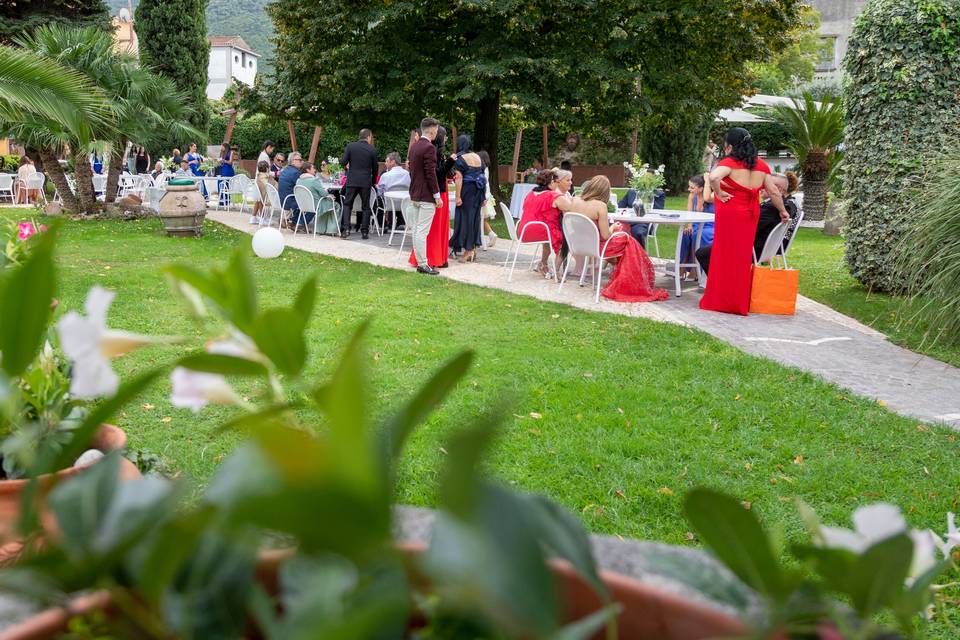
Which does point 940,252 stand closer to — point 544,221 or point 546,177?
point 544,221

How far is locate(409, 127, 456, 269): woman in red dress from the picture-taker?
10.5 meters

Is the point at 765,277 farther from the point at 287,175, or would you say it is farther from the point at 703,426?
the point at 287,175

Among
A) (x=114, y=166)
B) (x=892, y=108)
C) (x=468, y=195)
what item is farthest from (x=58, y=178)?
(x=892, y=108)

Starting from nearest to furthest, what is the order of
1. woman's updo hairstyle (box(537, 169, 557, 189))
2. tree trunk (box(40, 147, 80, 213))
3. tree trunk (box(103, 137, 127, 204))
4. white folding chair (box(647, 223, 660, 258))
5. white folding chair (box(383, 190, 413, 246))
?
1. woman's updo hairstyle (box(537, 169, 557, 189))
2. white folding chair (box(647, 223, 660, 258))
3. white folding chair (box(383, 190, 413, 246))
4. tree trunk (box(40, 147, 80, 213))
5. tree trunk (box(103, 137, 127, 204))

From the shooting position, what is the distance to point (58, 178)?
1510cm

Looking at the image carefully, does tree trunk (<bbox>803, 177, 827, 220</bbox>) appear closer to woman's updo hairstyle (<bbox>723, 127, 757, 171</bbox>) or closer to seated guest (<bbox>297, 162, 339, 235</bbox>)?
seated guest (<bbox>297, 162, 339, 235</bbox>)

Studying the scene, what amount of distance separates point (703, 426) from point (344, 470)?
175 inches

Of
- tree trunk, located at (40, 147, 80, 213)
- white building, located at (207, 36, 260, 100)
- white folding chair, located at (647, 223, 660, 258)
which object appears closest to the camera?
white folding chair, located at (647, 223, 660, 258)

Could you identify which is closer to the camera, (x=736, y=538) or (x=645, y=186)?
(x=736, y=538)

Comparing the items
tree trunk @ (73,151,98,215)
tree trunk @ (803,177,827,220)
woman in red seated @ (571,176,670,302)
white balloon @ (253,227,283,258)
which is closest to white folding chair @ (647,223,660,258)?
woman in red seated @ (571,176,670,302)

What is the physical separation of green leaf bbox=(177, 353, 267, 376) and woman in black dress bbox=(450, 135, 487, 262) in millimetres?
11106

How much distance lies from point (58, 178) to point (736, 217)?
12402mm

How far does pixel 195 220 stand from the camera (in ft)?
42.8

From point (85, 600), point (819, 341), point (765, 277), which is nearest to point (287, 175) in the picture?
point (765, 277)
